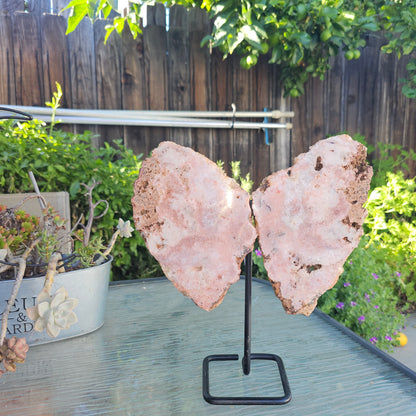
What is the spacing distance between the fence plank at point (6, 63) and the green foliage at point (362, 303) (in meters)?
2.01

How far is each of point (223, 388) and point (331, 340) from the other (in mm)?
290

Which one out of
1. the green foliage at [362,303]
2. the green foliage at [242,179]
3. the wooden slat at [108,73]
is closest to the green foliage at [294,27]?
the wooden slat at [108,73]

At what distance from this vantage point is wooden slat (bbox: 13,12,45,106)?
1.93m

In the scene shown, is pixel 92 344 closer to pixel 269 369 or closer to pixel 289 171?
pixel 269 369

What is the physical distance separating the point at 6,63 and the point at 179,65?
1.01 metres

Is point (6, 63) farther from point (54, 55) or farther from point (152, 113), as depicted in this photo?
point (152, 113)

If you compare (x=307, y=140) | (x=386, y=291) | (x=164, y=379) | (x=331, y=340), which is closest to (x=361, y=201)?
(x=331, y=340)

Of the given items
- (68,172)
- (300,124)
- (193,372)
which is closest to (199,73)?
(300,124)

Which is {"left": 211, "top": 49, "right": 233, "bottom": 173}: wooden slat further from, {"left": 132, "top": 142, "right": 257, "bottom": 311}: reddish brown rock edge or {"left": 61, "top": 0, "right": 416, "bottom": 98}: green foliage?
{"left": 132, "top": 142, "right": 257, "bottom": 311}: reddish brown rock edge

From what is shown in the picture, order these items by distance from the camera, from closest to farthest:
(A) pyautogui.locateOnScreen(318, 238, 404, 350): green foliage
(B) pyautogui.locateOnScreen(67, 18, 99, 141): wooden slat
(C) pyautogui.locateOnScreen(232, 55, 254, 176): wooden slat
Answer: (A) pyautogui.locateOnScreen(318, 238, 404, 350): green foliage → (B) pyautogui.locateOnScreen(67, 18, 99, 141): wooden slat → (C) pyautogui.locateOnScreen(232, 55, 254, 176): wooden slat

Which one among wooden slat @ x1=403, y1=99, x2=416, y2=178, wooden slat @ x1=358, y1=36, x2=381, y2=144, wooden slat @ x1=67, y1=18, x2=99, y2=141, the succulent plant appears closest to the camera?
the succulent plant

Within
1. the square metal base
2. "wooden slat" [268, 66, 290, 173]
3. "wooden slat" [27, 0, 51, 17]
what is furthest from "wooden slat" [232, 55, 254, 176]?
the square metal base

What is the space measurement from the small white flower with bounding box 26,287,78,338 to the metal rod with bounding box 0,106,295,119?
5.50 ft

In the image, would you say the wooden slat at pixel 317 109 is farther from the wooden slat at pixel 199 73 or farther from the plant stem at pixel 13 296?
the plant stem at pixel 13 296
